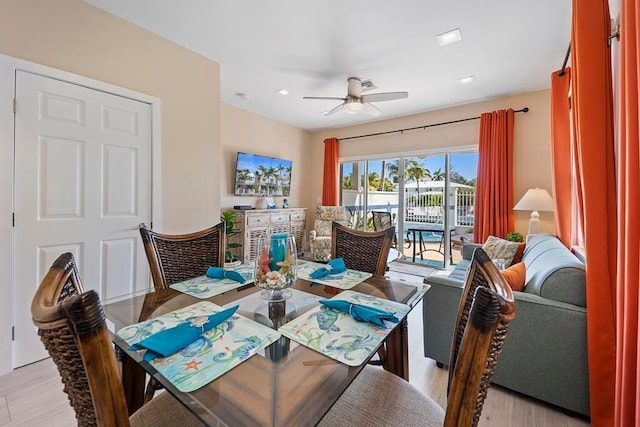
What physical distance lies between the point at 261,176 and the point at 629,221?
4.50 meters

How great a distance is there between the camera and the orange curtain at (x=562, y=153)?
275cm

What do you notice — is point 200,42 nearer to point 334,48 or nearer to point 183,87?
point 183,87

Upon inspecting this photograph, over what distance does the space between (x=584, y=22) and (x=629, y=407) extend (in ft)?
6.41

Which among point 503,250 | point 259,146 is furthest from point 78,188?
point 503,250

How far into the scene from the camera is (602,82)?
147 centimetres

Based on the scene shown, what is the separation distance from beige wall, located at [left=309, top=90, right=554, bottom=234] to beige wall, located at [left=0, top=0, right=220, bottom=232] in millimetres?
3049

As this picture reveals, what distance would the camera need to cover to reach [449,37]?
8.13 ft

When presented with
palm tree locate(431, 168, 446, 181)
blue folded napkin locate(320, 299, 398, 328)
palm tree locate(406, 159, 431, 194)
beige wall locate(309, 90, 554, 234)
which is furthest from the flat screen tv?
blue folded napkin locate(320, 299, 398, 328)

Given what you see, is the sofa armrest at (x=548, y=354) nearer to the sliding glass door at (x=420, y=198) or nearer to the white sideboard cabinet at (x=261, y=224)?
the sliding glass door at (x=420, y=198)

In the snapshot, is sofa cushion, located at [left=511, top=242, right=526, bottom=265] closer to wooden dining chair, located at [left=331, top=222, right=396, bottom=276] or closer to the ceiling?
the ceiling

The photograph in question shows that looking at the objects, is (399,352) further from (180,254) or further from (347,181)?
(347,181)

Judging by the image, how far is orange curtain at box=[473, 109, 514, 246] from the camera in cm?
376

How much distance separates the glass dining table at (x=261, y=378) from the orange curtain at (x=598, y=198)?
1011 millimetres

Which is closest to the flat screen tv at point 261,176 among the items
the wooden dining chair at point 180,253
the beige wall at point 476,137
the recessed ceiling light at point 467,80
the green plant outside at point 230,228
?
the green plant outside at point 230,228
